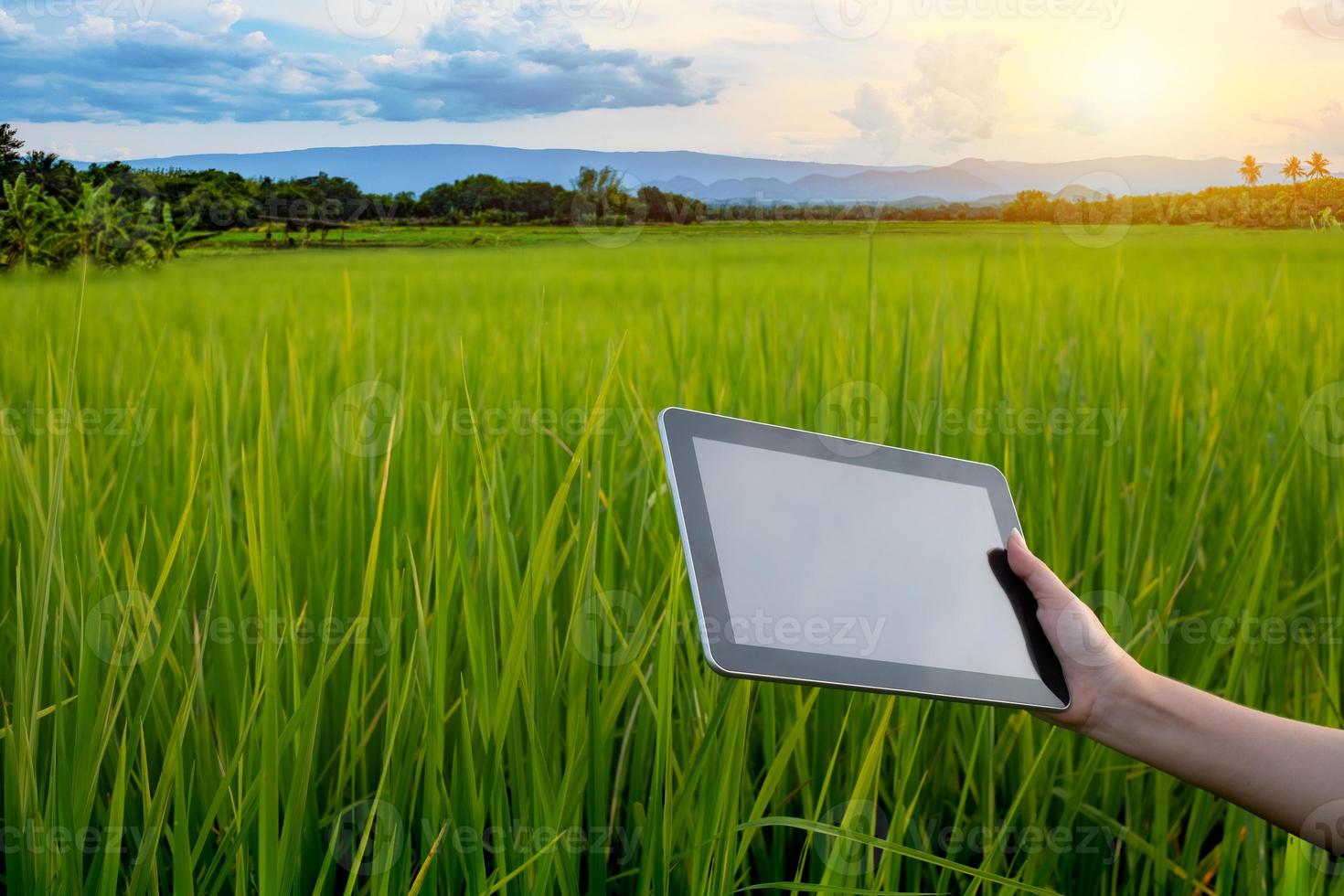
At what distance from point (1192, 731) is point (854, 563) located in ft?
0.78

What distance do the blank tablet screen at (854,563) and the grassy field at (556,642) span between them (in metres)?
0.12

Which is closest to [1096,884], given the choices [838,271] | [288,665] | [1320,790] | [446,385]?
[1320,790]

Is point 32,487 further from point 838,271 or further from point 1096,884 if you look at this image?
point 838,271

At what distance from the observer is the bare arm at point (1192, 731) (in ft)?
1.60

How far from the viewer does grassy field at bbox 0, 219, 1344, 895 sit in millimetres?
648

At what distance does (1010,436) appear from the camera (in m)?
1.25

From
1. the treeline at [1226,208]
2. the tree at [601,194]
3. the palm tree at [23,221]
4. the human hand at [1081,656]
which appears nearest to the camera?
the human hand at [1081,656]

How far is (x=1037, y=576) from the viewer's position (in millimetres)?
636

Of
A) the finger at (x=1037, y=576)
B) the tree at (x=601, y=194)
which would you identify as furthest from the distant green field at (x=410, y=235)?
the finger at (x=1037, y=576)

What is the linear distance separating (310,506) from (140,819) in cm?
36

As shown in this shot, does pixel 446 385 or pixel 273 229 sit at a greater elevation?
pixel 273 229

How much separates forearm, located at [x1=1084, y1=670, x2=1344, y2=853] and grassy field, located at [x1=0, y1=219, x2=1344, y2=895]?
72 millimetres

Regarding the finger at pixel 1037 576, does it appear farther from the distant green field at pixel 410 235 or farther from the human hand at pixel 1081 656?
the distant green field at pixel 410 235

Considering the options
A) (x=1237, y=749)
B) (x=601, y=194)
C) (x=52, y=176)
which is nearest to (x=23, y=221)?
(x=52, y=176)
